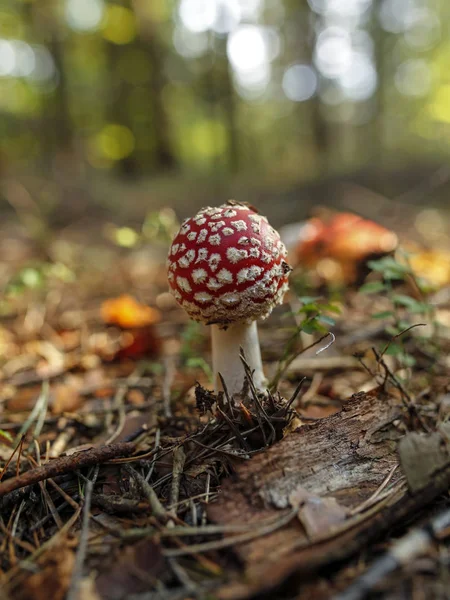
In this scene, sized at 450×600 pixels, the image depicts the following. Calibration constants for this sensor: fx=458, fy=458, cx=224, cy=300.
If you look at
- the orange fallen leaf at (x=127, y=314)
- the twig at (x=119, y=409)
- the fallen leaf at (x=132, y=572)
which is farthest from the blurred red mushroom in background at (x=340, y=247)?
the fallen leaf at (x=132, y=572)

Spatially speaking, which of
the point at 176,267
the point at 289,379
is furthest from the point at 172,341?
the point at 176,267

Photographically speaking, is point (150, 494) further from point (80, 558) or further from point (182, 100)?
point (182, 100)

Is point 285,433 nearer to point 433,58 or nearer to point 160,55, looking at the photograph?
point 160,55

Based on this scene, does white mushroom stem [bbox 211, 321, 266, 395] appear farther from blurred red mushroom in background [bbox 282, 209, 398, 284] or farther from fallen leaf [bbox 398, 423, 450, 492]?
blurred red mushroom in background [bbox 282, 209, 398, 284]

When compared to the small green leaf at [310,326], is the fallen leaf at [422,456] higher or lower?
lower

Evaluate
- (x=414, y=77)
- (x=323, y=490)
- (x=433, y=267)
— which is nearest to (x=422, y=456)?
(x=323, y=490)

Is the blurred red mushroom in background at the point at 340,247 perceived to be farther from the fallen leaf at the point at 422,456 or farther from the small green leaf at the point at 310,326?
the fallen leaf at the point at 422,456

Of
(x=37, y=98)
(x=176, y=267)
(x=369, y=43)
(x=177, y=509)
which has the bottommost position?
(x=177, y=509)
